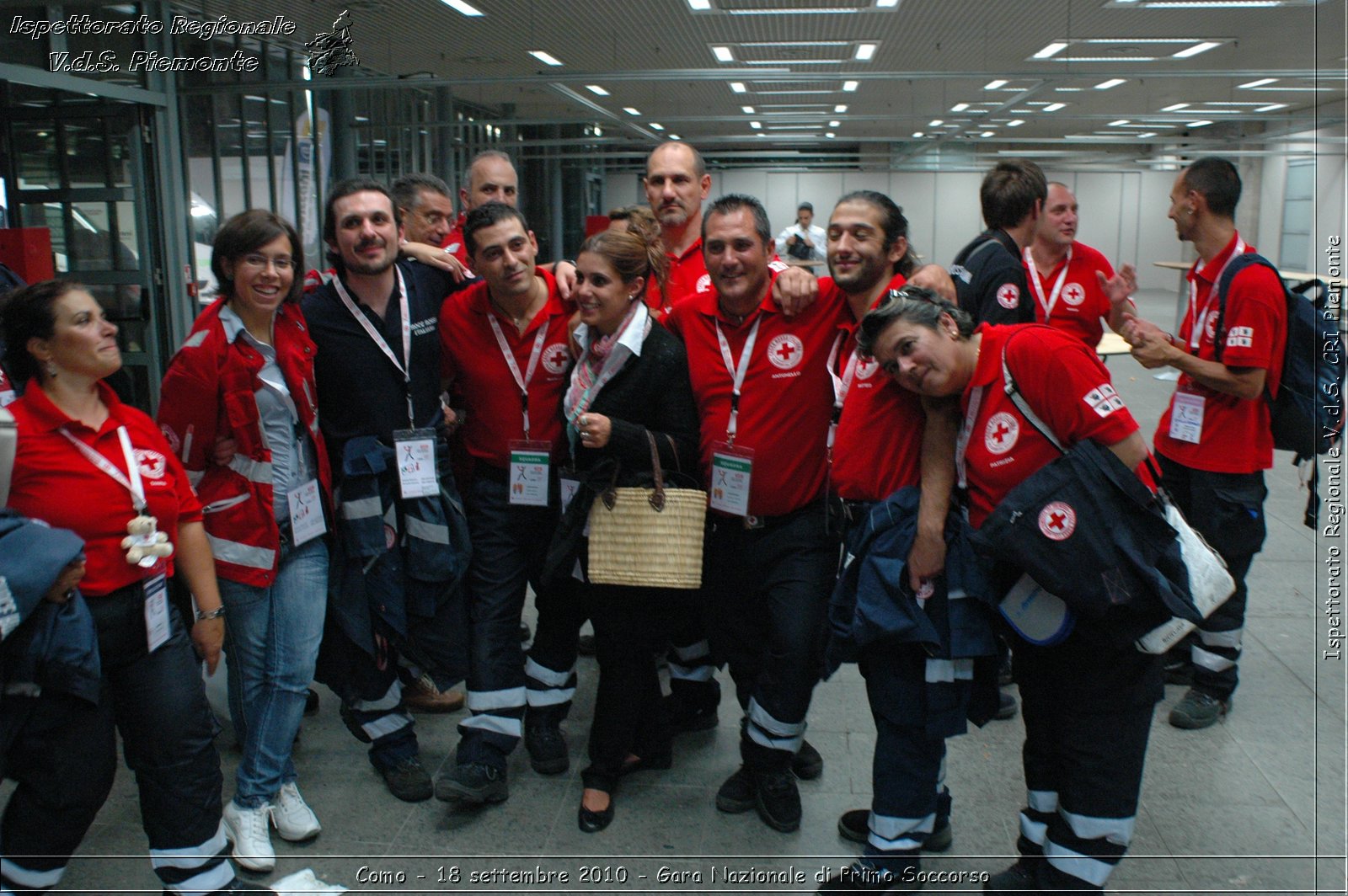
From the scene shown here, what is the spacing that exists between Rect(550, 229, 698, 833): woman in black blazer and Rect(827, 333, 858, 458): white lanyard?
1.24 feet

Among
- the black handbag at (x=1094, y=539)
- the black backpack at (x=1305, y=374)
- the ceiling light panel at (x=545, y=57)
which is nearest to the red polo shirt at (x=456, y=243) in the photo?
the black handbag at (x=1094, y=539)

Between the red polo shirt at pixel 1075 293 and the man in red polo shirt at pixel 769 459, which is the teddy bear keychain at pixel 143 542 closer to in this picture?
the man in red polo shirt at pixel 769 459

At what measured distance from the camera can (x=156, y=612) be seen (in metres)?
2.21

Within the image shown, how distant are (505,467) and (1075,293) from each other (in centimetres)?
226

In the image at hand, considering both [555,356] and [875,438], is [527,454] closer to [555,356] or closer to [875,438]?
[555,356]

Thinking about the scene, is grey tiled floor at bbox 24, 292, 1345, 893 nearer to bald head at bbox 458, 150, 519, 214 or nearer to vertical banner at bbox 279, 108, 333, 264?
bald head at bbox 458, 150, 519, 214

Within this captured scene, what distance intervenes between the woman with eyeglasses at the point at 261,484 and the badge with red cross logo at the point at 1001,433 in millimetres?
1729

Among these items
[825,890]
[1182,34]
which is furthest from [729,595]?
[1182,34]

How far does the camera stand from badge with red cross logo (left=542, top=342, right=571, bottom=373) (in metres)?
2.93

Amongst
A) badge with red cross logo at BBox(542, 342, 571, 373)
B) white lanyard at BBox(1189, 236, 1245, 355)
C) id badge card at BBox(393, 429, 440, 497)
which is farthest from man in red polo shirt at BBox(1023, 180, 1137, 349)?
id badge card at BBox(393, 429, 440, 497)

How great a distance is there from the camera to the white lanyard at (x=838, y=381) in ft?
8.43

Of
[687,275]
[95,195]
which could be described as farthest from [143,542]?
[95,195]

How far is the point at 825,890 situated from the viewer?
2479 millimetres

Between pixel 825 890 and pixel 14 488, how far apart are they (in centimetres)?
203
